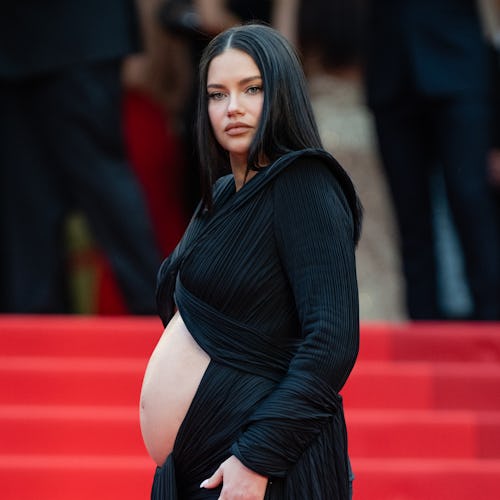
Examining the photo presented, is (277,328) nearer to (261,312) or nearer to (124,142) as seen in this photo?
(261,312)

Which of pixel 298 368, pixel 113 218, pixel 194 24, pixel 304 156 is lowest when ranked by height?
pixel 298 368

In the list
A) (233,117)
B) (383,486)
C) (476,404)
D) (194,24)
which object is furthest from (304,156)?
(194,24)

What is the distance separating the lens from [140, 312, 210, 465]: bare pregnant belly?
2.17 meters

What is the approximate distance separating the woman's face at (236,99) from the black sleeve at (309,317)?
118 millimetres

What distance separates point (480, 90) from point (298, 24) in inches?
50.7

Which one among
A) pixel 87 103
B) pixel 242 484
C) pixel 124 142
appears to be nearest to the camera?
pixel 242 484

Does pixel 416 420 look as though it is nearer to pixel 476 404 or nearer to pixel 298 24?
pixel 476 404

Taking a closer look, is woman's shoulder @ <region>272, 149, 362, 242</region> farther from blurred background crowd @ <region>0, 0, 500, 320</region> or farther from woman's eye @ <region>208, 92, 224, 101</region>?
blurred background crowd @ <region>0, 0, 500, 320</region>

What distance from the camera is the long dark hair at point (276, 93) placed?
83.9 inches

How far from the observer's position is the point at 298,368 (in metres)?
2.04

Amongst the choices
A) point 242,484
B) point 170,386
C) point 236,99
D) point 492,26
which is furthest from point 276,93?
point 492,26

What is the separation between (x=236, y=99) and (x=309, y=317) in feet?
1.32

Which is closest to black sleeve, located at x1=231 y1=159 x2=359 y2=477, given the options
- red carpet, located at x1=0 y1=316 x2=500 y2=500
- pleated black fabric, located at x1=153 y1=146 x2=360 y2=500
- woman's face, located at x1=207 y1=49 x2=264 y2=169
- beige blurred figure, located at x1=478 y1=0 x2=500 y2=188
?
pleated black fabric, located at x1=153 y1=146 x2=360 y2=500

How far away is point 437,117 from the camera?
4.64m
